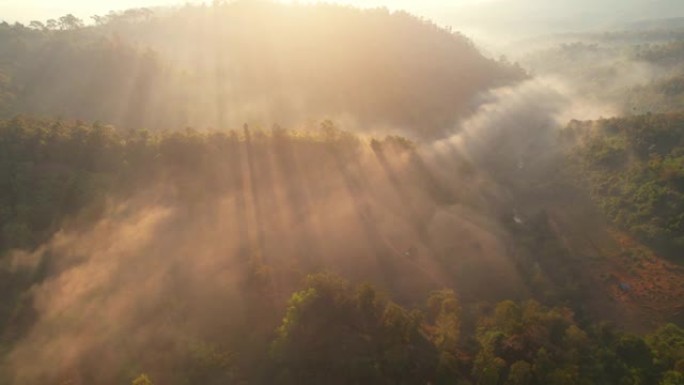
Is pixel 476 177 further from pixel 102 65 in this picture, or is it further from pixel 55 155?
pixel 102 65

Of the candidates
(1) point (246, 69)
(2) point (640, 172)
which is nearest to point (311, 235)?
(2) point (640, 172)

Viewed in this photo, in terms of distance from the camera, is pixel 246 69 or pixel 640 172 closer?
pixel 640 172

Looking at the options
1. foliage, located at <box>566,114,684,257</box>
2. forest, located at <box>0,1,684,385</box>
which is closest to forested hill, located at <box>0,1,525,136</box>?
forest, located at <box>0,1,684,385</box>

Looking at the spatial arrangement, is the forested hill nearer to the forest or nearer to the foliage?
the forest

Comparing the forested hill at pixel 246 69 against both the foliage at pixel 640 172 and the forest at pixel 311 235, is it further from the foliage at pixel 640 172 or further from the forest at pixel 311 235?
the foliage at pixel 640 172

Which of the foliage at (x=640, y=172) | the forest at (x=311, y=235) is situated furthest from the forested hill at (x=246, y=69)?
the foliage at (x=640, y=172)

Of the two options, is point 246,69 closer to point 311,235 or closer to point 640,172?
point 311,235
